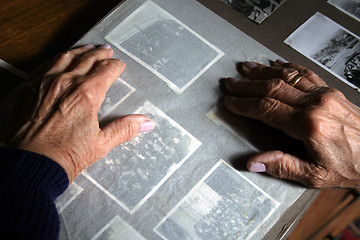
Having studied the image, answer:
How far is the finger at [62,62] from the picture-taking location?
0.87 m

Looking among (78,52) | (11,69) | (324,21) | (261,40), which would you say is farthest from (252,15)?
(11,69)

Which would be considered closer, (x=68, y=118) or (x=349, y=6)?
(x=68, y=118)

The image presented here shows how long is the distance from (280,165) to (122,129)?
1.12 feet

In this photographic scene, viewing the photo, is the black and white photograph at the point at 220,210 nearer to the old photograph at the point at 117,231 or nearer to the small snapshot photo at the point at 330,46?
the old photograph at the point at 117,231

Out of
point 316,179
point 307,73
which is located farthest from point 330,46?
point 316,179

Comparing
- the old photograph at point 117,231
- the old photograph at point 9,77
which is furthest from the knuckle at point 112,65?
the old photograph at point 117,231

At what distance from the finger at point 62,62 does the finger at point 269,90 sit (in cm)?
37

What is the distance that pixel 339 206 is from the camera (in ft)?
4.21

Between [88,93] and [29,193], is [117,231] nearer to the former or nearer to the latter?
[29,193]

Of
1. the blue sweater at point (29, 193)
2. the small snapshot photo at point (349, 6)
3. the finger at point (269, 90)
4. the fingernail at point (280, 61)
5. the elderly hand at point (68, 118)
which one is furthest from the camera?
the small snapshot photo at point (349, 6)

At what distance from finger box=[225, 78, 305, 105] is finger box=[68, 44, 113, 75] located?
31 centimetres

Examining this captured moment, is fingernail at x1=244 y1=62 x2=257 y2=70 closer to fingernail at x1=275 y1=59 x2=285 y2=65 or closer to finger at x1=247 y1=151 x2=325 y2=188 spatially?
fingernail at x1=275 y1=59 x2=285 y2=65

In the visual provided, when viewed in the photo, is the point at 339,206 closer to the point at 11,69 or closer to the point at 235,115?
the point at 235,115

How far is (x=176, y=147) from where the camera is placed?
0.86m
